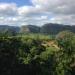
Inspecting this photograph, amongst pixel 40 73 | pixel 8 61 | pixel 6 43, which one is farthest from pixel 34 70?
pixel 6 43

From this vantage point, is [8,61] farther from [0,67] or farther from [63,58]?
[63,58]

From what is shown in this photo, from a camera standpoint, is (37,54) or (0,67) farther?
(37,54)

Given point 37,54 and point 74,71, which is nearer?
point 74,71

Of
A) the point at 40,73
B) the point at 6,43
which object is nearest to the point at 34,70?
the point at 40,73

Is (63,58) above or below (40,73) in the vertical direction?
above

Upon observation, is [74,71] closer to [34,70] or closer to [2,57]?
[34,70]

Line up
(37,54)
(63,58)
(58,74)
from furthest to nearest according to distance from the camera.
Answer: (37,54) → (63,58) → (58,74)

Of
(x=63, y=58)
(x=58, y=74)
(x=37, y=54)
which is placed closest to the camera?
(x=58, y=74)

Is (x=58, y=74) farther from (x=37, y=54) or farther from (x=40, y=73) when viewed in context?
(x=37, y=54)

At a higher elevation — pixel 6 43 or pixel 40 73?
pixel 6 43
